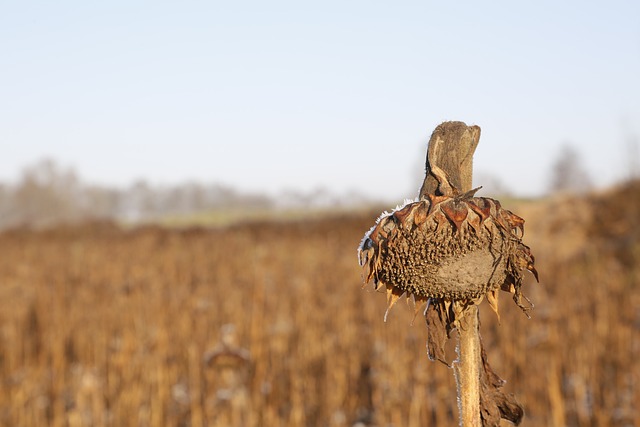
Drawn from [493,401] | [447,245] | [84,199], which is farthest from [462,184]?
[84,199]

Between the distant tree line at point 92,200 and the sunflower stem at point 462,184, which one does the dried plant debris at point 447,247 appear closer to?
the sunflower stem at point 462,184

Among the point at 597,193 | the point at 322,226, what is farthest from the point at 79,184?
the point at 597,193

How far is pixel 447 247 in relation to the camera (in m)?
0.56

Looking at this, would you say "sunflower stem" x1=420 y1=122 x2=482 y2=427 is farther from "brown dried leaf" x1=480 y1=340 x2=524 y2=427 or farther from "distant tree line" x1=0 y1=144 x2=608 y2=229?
"distant tree line" x1=0 y1=144 x2=608 y2=229

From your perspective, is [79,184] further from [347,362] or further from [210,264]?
[347,362]

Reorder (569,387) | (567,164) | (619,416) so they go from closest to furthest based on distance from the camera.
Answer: (619,416), (569,387), (567,164)

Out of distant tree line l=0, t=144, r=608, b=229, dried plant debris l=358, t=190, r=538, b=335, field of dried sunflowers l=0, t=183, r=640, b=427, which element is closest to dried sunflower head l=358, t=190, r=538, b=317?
dried plant debris l=358, t=190, r=538, b=335

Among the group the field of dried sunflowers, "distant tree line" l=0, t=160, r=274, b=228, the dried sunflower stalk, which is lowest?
the field of dried sunflowers

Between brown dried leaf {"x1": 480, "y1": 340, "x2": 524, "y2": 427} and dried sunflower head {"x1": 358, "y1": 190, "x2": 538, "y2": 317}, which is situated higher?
dried sunflower head {"x1": 358, "y1": 190, "x2": 538, "y2": 317}

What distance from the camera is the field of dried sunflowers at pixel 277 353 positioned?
10.6 ft

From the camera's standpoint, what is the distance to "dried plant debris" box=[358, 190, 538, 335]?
21.7 inches

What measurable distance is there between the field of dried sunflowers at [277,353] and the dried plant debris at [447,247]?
1.60 m

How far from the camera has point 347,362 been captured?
3.88 metres

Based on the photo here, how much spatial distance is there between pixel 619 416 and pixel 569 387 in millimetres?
473
